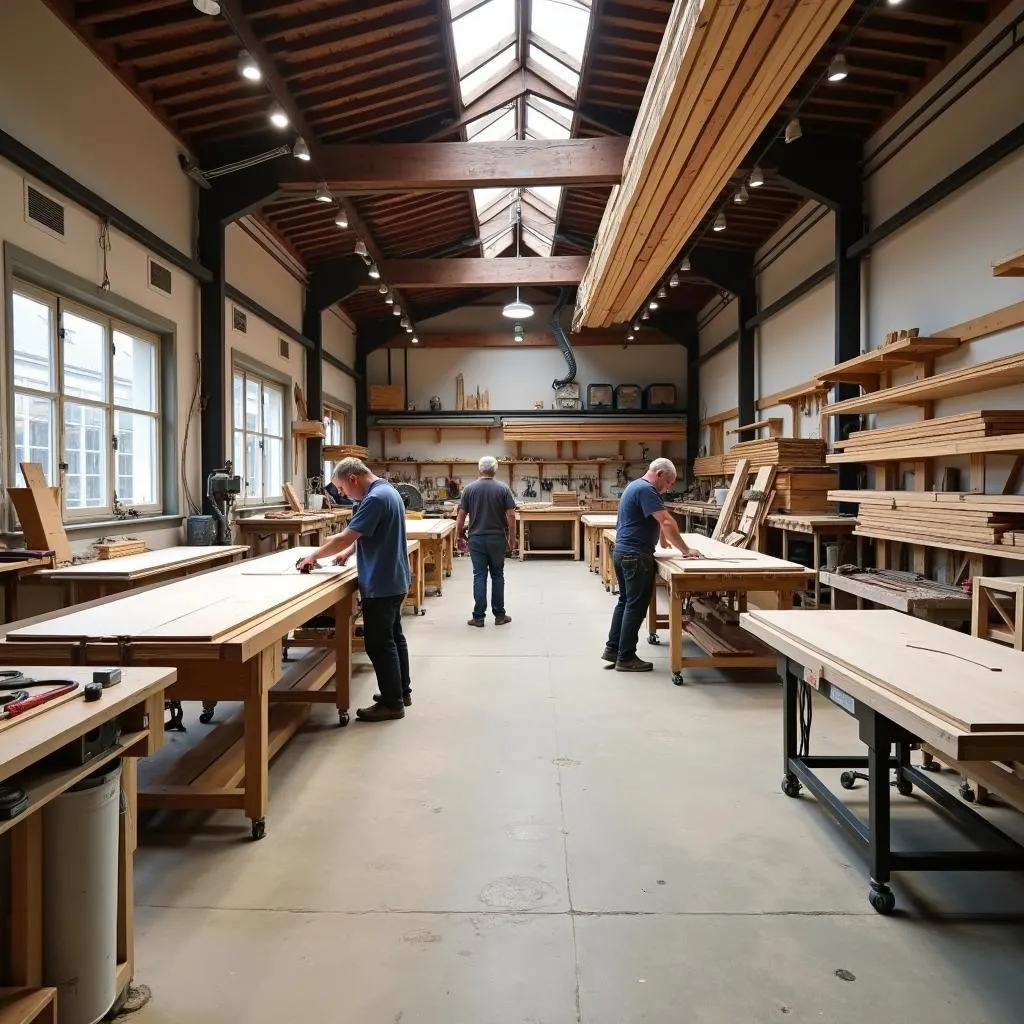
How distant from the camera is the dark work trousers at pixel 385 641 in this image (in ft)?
12.3

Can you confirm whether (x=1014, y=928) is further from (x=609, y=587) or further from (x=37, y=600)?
(x=609, y=587)

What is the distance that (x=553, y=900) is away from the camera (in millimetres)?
2182

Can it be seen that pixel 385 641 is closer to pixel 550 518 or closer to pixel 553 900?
pixel 553 900

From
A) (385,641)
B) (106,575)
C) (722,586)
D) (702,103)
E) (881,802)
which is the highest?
Answer: (702,103)

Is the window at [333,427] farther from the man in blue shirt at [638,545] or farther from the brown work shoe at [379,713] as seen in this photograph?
the brown work shoe at [379,713]

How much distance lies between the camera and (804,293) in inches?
307

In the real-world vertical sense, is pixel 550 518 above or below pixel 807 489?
below

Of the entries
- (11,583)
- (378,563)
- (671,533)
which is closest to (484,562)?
(671,533)

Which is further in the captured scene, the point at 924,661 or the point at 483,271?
the point at 483,271

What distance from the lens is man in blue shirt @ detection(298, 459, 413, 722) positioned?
11.9ft

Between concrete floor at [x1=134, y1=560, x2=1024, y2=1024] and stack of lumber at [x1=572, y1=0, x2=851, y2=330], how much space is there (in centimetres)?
339

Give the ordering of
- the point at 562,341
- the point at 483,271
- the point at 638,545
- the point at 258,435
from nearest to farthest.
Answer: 1. the point at 638,545
2. the point at 258,435
3. the point at 483,271
4. the point at 562,341

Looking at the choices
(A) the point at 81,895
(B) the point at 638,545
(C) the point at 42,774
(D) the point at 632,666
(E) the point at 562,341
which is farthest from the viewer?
(E) the point at 562,341

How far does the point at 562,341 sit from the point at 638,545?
8.63 m
